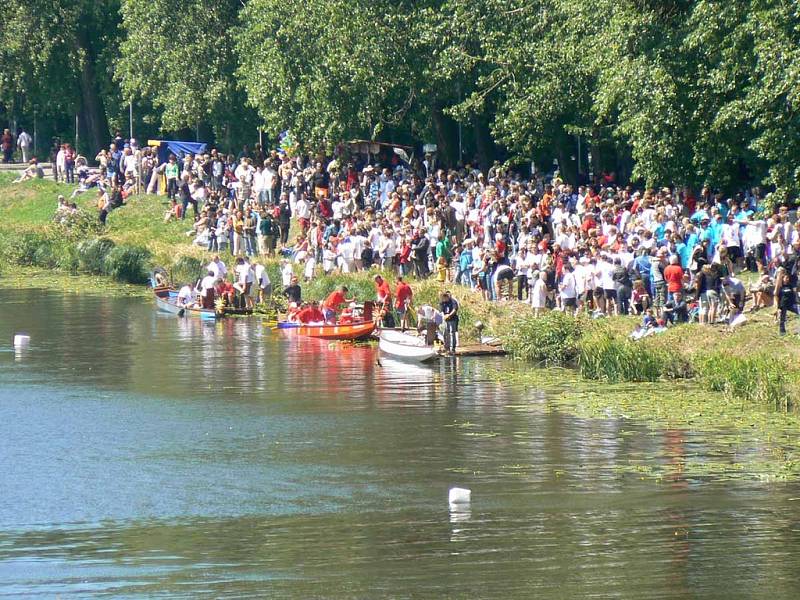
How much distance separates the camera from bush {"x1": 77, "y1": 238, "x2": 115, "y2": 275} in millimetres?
58062

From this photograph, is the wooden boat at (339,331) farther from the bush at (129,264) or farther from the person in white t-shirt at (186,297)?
the bush at (129,264)

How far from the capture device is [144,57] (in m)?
61.7

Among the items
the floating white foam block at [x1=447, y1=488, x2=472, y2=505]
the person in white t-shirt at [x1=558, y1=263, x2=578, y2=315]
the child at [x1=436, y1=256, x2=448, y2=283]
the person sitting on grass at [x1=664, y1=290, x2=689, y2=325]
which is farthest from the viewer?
the child at [x1=436, y1=256, x2=448, y2=283]

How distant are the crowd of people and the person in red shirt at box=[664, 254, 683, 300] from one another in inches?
0.8

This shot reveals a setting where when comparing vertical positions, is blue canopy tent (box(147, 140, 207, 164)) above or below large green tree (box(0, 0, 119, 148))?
below

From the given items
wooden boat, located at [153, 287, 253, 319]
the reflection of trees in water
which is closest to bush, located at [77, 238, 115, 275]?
the reflection of trees in water

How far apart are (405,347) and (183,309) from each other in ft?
39.9

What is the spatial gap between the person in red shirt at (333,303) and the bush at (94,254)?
18256 millimetres

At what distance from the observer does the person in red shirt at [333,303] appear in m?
41.2

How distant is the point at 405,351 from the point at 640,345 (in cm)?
654

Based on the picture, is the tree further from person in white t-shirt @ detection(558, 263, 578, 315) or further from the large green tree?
person in white t-shirt @ detection(558, 263, 578, 315)

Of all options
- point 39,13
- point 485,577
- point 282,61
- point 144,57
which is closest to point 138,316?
point 282,61

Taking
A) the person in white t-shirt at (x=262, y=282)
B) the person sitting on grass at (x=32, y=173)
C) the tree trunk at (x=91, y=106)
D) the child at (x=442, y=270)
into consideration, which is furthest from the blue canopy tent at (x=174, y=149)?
the child at (x=442, y=270)

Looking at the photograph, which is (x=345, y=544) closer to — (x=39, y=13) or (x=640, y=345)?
(x=640, y=345)
